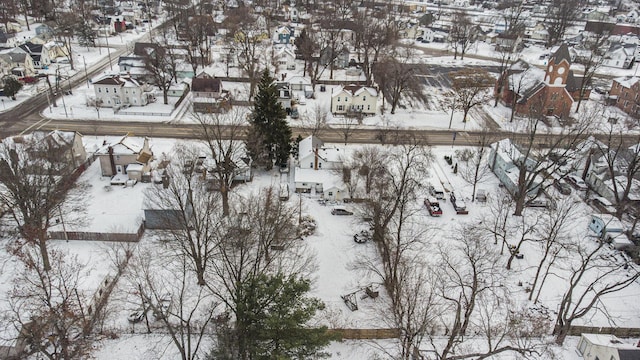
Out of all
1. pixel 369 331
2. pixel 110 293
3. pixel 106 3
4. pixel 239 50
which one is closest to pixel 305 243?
pixel 369 331

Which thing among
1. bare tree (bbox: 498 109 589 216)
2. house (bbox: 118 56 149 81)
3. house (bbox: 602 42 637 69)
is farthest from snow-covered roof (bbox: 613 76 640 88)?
house (bbox: 118 56 149 81)

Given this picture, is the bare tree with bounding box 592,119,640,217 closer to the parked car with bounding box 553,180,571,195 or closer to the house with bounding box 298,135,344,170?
the parked car with bounding box 553,180,571,195

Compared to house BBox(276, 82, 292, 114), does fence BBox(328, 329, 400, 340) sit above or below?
below

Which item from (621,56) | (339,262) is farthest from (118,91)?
(621,56)

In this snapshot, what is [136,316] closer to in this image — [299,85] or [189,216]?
[189,216]

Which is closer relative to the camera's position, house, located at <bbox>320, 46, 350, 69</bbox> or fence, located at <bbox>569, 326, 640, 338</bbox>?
fence, located at <bbox>569, 326, 640, 338</bbox>

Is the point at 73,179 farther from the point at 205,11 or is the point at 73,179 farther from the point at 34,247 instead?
the point at 205,11
